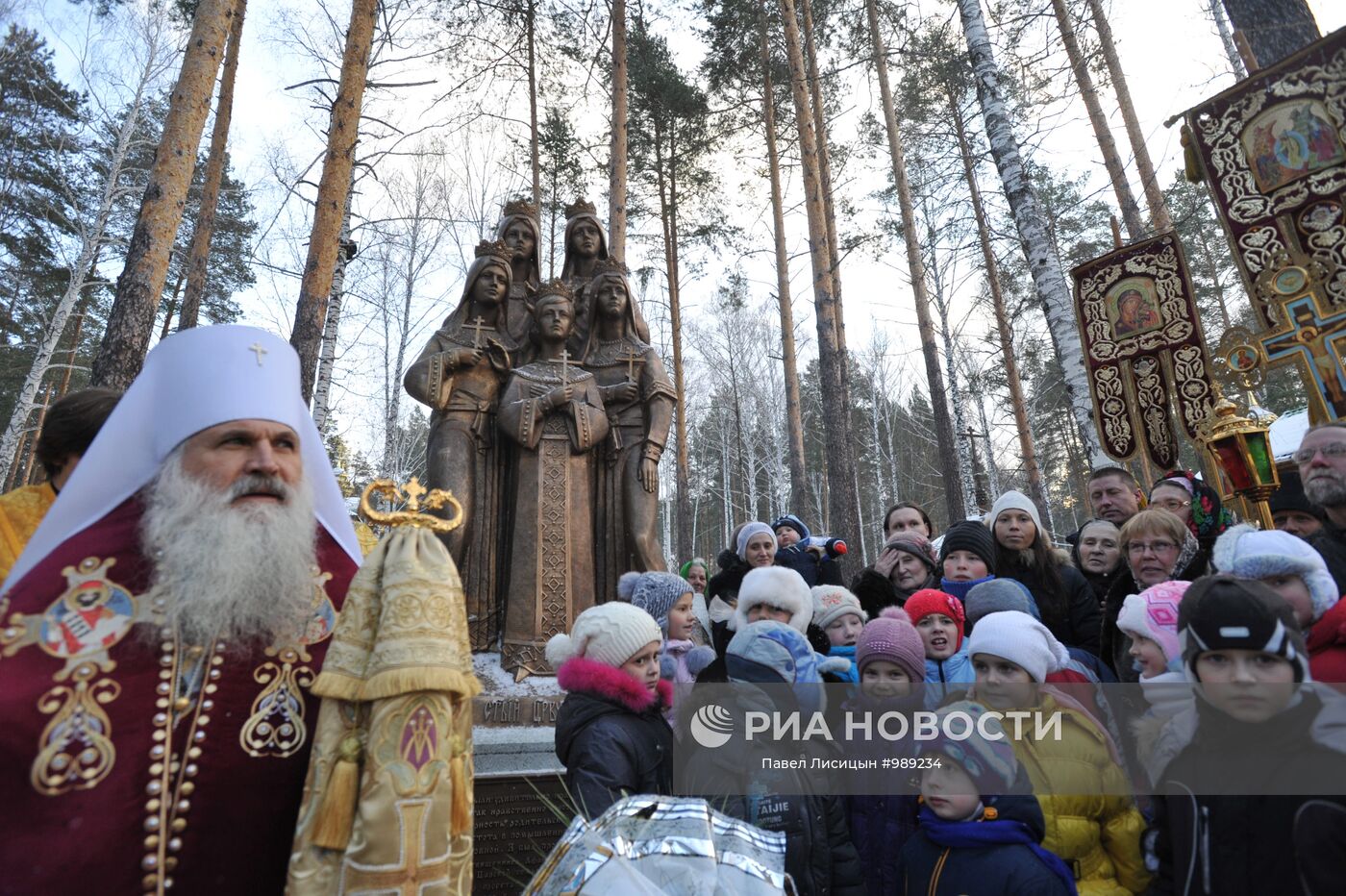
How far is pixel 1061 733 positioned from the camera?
95.5 inches

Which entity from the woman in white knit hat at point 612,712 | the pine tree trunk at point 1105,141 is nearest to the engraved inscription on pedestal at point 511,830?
the woman in white knit hat at point 612,712

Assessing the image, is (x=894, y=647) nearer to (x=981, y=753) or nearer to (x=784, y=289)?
(x=981, y=753)

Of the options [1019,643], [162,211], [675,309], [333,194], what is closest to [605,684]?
[1019,643]

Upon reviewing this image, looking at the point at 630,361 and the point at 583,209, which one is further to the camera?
the point at 583,209

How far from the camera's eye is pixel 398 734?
1313 mm

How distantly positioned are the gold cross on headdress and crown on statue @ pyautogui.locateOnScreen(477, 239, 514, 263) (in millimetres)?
461

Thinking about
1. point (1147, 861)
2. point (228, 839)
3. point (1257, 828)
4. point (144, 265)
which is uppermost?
point (144, 265)

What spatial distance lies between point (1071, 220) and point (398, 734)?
23.6 m

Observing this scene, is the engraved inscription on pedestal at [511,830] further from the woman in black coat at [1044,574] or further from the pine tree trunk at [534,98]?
the pine tree trunk at [534,98]

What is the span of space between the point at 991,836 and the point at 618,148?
10.5m

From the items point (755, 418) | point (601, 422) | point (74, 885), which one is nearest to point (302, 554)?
point (74, 885)

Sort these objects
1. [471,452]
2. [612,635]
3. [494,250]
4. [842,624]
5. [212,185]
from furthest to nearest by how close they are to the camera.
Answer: [212,185], [494,250], [471,452], [842,624], [612,635]

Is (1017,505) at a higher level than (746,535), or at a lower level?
lower

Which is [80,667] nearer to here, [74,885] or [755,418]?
[74,885]
